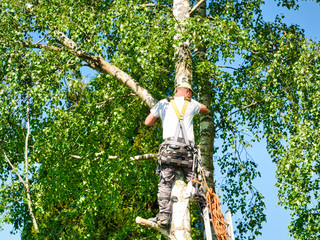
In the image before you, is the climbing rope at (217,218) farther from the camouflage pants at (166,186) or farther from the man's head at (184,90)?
the man's head at (184,90)

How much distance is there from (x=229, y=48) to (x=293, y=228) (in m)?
3.68

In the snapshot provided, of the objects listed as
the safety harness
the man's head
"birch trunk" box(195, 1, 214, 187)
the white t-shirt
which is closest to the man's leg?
the safety harness

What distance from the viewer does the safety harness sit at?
743cm

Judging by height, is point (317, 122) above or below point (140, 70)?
below

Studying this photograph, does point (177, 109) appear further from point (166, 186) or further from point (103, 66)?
point (103, 66)

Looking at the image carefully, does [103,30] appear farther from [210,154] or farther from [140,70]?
[210,154]

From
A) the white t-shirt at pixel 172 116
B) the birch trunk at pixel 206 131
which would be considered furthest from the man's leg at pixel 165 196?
the birch trunk at pixel 206 131

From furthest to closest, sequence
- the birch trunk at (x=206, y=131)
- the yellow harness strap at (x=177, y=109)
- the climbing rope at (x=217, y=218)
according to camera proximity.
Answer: the birch trunk at (x=206, y=131) → the yellow harness strap at (x=177, y=109) → the climbing rope at (x=217, y=218)

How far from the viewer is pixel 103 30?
10773 millimetres

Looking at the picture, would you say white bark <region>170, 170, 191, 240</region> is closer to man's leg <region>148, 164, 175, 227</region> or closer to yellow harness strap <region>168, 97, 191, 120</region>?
man's leg <region>148, 164, 175, 227</region>

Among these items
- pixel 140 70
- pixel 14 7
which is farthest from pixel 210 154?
pixel 14 7

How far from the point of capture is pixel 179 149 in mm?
7445

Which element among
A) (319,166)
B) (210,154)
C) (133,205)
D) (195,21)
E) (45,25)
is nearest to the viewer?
(319,166)

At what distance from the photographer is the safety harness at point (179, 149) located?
7.43 meters
